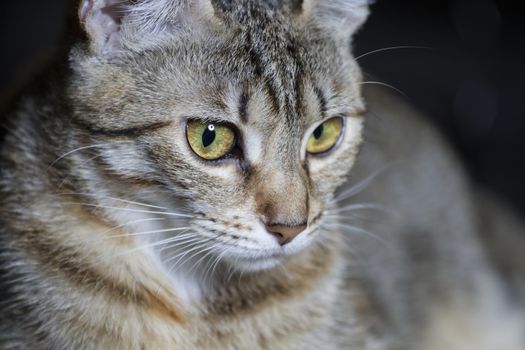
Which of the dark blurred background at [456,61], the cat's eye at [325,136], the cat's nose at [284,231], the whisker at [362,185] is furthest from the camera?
the dark blurred background at [456,61]

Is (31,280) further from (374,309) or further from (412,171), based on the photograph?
(412,171)

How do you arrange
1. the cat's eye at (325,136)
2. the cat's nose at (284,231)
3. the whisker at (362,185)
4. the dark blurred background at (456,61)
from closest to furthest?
the cat's nose at (284,231)
the cat's eye at (325,136)
the whisker at (362,185)
the dark blurred background at (456,61)

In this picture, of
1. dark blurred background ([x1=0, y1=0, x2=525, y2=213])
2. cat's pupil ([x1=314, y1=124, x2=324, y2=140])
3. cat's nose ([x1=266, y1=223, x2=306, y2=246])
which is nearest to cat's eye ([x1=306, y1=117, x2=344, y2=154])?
cat's pupil ([x1=314, y1=124, x2=324, y2=140])

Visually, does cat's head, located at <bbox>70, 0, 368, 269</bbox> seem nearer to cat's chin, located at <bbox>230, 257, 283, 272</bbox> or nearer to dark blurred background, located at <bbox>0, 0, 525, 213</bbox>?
cat's chin, located at <bbox>230, 257, 283, 272</bbox>

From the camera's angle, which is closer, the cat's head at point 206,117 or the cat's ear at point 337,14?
the cat's head at point 206,117

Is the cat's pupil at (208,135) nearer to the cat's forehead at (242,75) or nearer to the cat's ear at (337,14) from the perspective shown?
the cat's forehead at (242,75)

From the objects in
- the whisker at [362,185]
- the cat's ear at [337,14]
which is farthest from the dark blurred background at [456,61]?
the cat's ear at [337,14]
